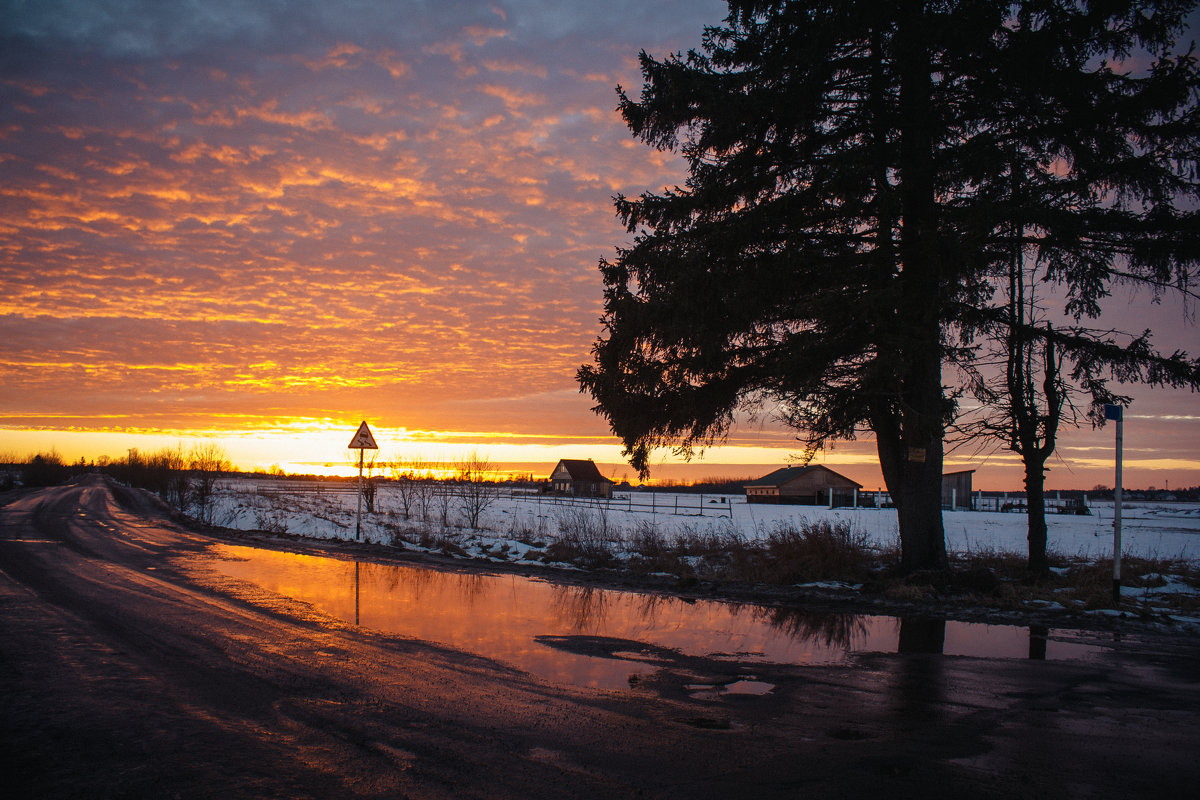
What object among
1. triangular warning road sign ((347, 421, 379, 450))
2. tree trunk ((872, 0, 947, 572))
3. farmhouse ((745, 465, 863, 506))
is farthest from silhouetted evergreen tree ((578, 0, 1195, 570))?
farmhouse ((745, 465, 863, 506))

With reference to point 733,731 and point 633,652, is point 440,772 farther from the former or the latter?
point 633,652

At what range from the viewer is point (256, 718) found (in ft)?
15.3

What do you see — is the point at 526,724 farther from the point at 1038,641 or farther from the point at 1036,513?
the point at 1036,513

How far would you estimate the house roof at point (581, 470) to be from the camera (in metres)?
85.0

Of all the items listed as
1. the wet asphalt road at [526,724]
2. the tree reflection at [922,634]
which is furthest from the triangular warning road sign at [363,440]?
the tree reflection at [922,634]

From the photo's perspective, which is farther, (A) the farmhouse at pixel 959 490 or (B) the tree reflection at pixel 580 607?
(A) the farmhouse at pixel 959 490

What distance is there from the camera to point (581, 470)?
282ft

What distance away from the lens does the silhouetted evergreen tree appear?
34.8 ft

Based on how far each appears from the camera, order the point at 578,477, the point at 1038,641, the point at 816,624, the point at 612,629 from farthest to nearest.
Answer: the point at 578,477
the point at 816,624
the point at 612,629
the point at 1038,641

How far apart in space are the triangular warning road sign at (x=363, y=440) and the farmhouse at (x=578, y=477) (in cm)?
6160

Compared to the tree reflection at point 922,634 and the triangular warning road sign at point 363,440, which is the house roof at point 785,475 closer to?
the triangular warning road sign at point 363,440

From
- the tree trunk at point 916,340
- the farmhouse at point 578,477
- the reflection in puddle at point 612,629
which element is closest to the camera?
the reflection in puddle at point 612,629

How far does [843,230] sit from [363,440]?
45.2ft

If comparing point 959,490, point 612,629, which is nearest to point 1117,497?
point 612,629
